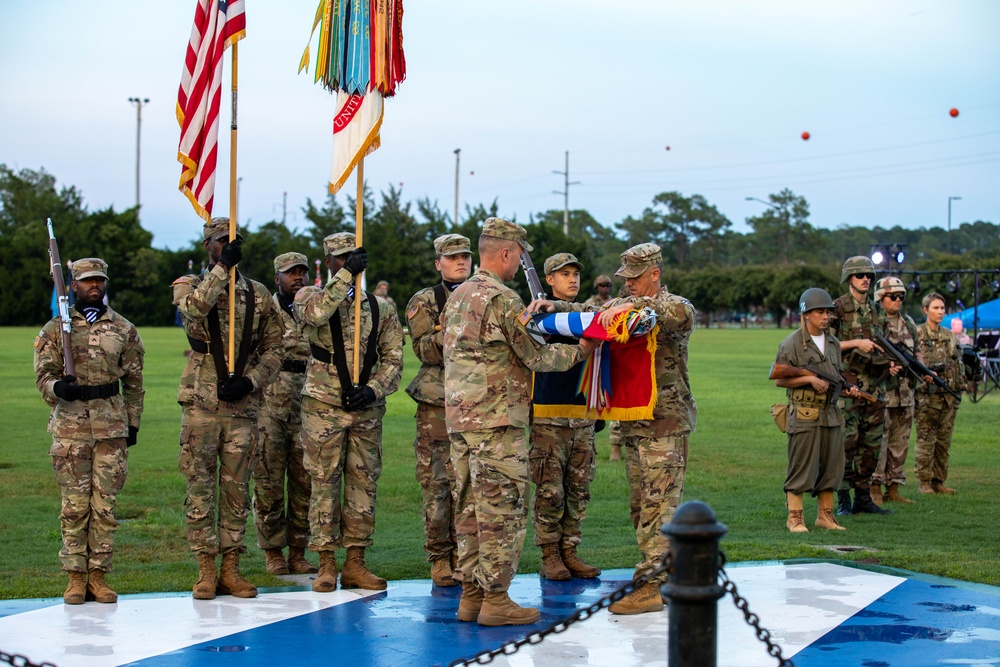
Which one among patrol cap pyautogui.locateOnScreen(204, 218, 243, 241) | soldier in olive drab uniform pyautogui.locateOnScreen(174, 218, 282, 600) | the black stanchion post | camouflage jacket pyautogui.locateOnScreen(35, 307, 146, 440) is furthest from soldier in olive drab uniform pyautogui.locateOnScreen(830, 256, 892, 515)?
the black stanchion post

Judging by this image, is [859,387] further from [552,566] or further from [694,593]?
[694,593]

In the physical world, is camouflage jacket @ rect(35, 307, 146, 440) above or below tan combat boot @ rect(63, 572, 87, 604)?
above

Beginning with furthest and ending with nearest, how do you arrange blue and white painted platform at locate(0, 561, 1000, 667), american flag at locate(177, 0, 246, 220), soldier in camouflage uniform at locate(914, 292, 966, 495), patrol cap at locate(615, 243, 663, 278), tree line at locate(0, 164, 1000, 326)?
tree line at locate(0, 164, 1000, 326)
soldier in camouflage uniform at locate(914, 292, 966, 495)
american flag at locate(177, 0, 246, 220)
patrol cap at locate(615, 243, 663, 278)
blue and white painted platform at locate(0, 561, 1000, 667)

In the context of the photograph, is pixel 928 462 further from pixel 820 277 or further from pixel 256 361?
pixel 820 277

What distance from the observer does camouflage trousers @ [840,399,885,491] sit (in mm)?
10453

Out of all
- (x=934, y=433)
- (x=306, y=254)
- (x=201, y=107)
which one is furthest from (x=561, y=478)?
(x=306, y=254)

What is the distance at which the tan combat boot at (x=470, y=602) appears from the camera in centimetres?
647

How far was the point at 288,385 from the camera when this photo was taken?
8445 mm

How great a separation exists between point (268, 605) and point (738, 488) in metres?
6.56

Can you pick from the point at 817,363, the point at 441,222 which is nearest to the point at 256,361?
the point at 817,363

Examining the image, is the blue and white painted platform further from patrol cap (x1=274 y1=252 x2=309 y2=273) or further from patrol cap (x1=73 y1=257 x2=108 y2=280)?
patrol cap (x1=274 y1=252 x2=309 y2=273)

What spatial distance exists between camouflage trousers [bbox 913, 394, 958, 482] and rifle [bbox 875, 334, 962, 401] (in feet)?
1.18

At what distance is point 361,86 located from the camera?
26.0ft

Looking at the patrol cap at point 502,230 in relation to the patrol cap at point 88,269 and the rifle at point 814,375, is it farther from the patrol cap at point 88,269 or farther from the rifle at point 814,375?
the rifle at point 814,375
